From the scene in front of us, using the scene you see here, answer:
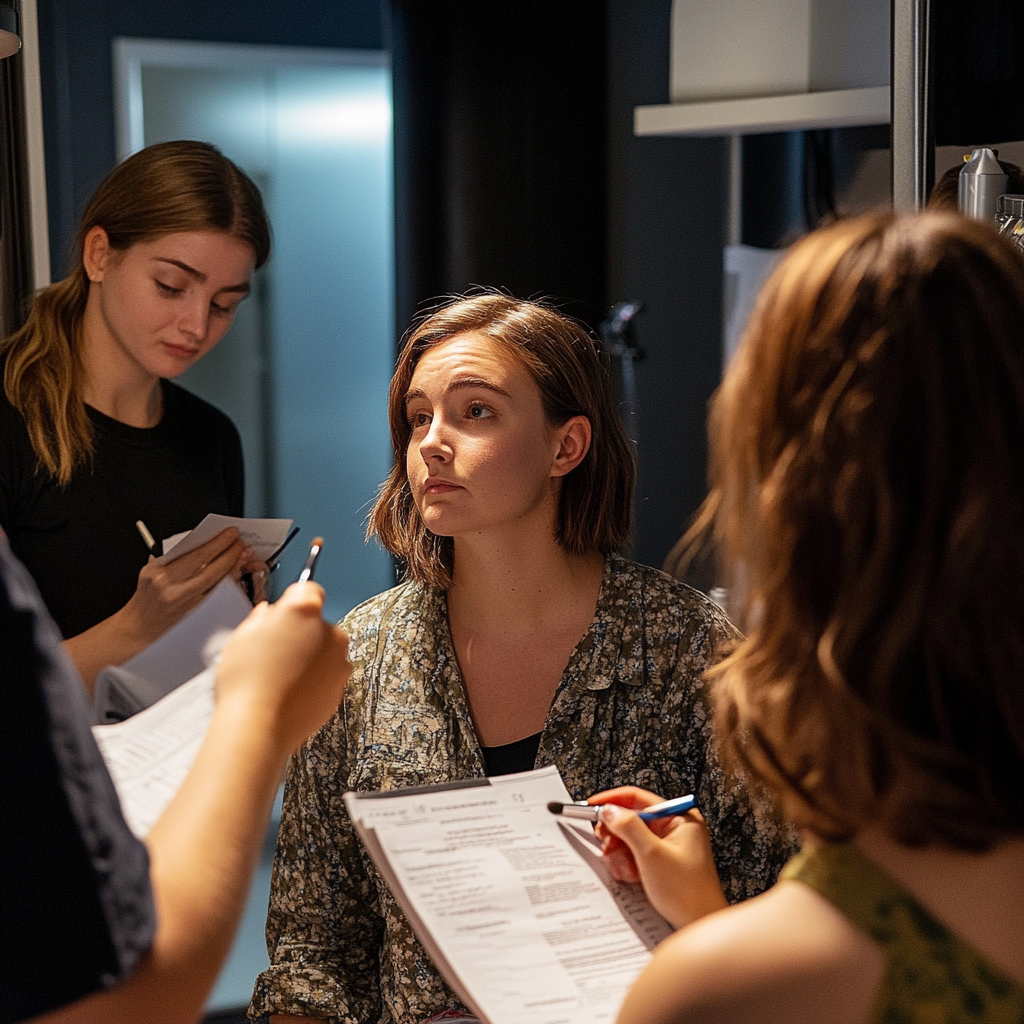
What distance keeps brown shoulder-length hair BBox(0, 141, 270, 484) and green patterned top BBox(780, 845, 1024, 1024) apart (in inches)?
59.8

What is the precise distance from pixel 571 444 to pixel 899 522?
102 centimetres

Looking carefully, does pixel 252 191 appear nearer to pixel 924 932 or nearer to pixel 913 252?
pixel 913 252

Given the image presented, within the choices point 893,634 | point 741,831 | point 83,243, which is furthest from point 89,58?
point 893,634

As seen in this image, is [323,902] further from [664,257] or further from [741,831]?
[664,257]

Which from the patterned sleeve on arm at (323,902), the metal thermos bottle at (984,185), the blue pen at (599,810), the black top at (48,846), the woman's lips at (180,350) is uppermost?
the metal thermos bottle at (984,185)

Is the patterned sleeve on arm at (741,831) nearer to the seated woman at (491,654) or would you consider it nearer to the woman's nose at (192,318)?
the seated woman at (491,654)

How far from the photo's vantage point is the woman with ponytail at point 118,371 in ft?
6.21

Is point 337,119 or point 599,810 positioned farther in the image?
point 337,119

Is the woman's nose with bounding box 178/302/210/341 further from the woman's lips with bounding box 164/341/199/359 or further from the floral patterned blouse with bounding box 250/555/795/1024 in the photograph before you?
the floral patterned blouse with bounding box 250/555/795/1024

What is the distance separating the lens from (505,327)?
1.63 m

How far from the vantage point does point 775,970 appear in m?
0.65

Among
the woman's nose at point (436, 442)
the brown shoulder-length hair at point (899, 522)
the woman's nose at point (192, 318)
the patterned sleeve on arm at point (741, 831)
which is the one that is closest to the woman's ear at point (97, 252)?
the woman's nose at point (192, 318)

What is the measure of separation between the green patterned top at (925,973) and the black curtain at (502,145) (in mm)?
2592

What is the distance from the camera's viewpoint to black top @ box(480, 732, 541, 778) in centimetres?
150
